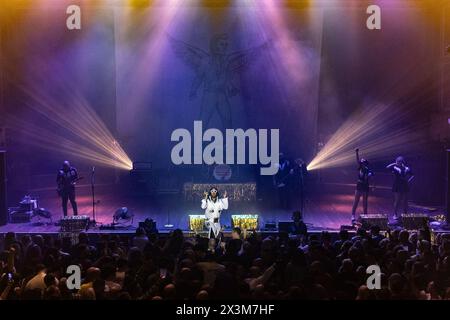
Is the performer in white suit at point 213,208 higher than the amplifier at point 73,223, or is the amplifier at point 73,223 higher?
the performer in white suit at point 213,208

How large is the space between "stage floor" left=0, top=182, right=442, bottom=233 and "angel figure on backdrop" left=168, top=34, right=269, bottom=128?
3300 mm

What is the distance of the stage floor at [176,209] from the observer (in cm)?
1501

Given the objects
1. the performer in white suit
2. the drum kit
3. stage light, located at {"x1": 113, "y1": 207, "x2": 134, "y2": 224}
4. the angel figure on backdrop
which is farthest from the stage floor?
the angel figure on backdrop

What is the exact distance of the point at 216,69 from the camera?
62.4 feet

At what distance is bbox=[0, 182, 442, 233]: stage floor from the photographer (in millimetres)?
15008

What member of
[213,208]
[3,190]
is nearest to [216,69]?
[213,208]

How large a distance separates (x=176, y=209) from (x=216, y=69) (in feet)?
16.6

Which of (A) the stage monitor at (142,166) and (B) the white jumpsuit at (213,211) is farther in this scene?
(A) the stage monitor at (142,166)

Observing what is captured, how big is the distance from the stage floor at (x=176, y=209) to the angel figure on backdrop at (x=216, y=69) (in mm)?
3300

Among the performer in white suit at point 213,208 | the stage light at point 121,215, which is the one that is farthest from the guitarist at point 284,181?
the stage light at point 121,215

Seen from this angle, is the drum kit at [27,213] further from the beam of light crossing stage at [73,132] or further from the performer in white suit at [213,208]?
the performer in white suit at [213,208]
